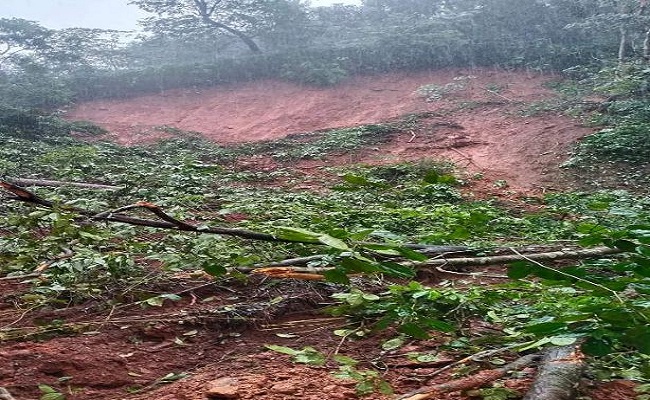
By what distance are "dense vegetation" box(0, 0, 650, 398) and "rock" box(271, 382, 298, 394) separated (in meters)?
0.35

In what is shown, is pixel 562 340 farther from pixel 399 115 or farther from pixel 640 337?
pixel 399 115

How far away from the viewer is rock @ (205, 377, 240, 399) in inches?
65.7

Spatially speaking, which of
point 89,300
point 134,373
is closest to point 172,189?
point 89,300

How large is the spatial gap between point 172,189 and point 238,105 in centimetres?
1230

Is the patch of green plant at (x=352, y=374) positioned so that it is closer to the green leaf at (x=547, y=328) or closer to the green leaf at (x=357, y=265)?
the green leaf at (x=357, y=265)

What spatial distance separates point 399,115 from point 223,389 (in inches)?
525

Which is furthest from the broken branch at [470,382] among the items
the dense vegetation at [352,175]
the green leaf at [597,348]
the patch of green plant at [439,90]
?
the patch of green plant at [439,90]

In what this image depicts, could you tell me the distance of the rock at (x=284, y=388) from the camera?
1.70 m

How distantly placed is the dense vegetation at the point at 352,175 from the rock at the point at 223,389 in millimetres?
408

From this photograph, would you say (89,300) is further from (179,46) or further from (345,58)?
(179,46)

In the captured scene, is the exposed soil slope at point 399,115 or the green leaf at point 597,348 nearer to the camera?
the green leaf at point 597,348

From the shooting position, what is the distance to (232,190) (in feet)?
23.8

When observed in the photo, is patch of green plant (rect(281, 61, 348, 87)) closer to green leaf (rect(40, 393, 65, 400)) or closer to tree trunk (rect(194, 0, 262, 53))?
tree trunk (rect(194, 0, 262, 53))

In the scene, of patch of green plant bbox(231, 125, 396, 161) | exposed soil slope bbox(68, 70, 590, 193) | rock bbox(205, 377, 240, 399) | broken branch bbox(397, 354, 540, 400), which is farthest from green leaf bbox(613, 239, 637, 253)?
patch of green plant bbox(231, 125, 396, 161)
